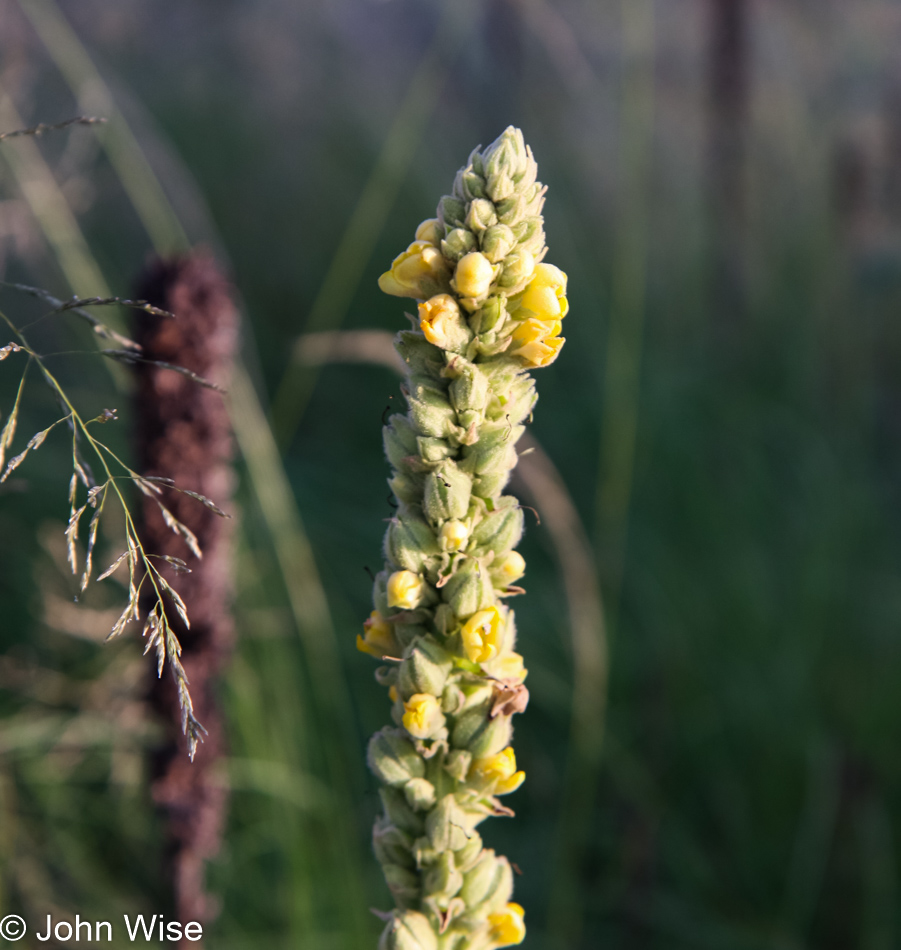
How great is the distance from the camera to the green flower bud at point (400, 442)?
0.88 meters

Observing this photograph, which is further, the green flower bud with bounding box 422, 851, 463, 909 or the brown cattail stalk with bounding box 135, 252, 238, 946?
the brown cattail stalk with bounding box 135, 252, 238, 946

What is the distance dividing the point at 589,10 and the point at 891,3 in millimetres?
2128

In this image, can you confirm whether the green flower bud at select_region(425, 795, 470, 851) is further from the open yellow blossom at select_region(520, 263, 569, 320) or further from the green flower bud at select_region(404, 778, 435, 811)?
the open yellow blossom at select_region(520, 263, 569, 320)

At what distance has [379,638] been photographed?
Answer: 0.91 meters

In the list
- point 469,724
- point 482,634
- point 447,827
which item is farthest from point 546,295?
point 447,827

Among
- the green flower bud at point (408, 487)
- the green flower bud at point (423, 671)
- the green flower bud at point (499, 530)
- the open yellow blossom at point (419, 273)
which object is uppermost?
the open yellow blossom at point (419, 273)

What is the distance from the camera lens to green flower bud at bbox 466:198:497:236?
0.81 meters

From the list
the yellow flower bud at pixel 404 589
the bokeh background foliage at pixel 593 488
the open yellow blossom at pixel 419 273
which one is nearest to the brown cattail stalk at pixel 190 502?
the bokeh background foliage at pixel 593 488

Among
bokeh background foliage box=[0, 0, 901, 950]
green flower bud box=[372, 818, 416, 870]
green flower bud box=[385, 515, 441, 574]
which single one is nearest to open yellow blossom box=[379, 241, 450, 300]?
green flower bud box=[385, 515, 441, 574]

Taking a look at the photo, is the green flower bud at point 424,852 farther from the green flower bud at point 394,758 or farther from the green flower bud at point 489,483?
the green flower bud at point 489,483

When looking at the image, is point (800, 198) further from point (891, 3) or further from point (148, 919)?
→ point (148, 919)

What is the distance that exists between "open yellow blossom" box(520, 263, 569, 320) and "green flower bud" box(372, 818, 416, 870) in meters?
0.60

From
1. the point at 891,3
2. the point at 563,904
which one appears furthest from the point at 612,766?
the point at 891,3

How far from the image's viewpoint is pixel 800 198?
15.9 feet
